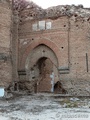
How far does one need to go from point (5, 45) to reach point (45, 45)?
9.51ft

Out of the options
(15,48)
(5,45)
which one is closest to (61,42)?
(15,48)

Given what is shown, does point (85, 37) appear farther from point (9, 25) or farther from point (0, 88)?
point (0, 88)

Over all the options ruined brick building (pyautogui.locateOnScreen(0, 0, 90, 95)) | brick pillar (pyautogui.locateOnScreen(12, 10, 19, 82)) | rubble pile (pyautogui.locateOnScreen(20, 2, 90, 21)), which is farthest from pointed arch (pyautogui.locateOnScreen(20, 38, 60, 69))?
rubble pile (pyautogui.locateOnScreen(20, 2, 90, 21))

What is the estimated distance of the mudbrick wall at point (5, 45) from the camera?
1499 cm

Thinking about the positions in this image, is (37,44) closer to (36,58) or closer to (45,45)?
(45,45)

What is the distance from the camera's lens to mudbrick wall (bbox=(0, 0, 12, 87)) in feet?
49.2

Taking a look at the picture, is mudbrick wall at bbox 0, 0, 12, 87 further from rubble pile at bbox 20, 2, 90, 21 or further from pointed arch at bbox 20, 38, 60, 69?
rubble pile at bbox 20, 2, 90, 21

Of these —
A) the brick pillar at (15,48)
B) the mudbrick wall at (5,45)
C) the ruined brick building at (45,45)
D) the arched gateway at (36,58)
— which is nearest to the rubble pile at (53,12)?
the ruined brick building at (45,45)

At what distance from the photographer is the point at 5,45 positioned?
1540 centimetres

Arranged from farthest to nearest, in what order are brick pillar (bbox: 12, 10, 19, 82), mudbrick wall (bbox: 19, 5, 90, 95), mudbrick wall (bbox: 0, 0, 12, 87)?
brick pillar (bbox: 12, 10, 19, 82) < mudbrick wall (bbox: 19, 5, 90, 95) < mudbrick wall (bbox: 0, 0, 12, 87)

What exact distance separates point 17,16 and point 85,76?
5.54m

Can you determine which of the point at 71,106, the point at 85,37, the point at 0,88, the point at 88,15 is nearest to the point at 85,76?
the point at 85,37

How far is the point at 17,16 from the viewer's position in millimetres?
18219

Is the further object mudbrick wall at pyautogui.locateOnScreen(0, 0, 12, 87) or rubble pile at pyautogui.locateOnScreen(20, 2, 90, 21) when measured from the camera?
rubble pile at pyautogui.locateOnScreen(20, 2, 90, 21)
